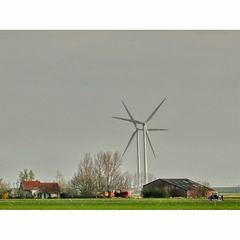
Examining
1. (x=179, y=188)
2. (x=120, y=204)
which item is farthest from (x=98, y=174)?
(x=179, y=188)

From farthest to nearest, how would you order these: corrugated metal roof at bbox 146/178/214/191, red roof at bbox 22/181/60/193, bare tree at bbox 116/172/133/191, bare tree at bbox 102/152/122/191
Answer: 1. bare tree at bbox 116/172/133/191
2. red roof at bbox 22/181/60/193
3. bare tree at bbox 102/152/122/191
4. corrugated metal roof at bbox 146/178/214/191

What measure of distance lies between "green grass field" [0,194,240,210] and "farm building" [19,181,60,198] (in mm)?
318

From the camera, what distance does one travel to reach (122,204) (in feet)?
63.6

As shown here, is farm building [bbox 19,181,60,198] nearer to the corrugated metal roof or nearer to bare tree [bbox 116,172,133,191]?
bare tree [bbox 116,172,133,191]

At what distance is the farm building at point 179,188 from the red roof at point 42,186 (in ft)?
7.78

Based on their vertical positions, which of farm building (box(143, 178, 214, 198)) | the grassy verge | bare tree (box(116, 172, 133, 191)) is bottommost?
the grassy verge

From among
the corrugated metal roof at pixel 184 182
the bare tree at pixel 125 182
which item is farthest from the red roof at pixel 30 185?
the corrugated metal roof at pixel 184 182

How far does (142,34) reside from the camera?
19.4 meters

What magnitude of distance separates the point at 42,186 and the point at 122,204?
2545 millimetres

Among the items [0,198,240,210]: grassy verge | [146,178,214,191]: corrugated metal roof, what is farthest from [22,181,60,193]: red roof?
[146,178,214,191]: corrugated metal roof

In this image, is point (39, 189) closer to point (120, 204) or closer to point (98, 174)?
point (98, 174)

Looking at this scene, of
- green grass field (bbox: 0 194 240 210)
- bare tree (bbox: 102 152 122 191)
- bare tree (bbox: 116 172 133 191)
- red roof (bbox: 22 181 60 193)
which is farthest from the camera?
bare tree (bbox: 116 172 133 191)

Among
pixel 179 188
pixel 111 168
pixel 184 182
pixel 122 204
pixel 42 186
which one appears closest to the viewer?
pixel 122 204

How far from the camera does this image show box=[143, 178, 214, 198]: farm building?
1994 centimetres
